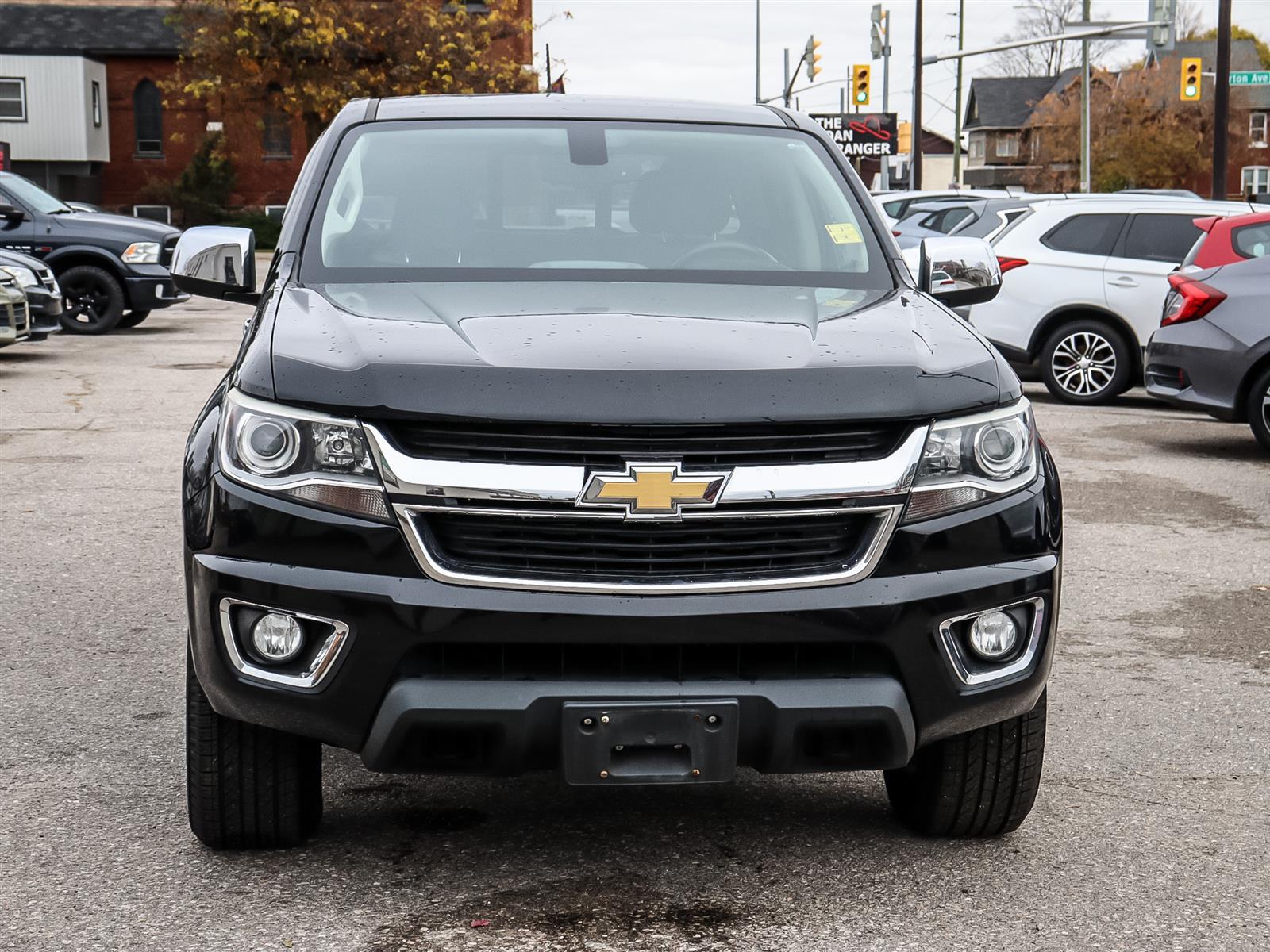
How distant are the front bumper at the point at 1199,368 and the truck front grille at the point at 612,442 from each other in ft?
27.5

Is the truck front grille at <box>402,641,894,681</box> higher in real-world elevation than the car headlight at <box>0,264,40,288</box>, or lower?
lower

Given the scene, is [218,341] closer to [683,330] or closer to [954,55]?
[683,330]

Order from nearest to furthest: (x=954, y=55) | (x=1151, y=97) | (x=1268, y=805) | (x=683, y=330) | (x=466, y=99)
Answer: (x=683, y=330) < (x=1268, y=805) < (x=466, y=99) < (x=954, y=55) < (x=1151, y=97)

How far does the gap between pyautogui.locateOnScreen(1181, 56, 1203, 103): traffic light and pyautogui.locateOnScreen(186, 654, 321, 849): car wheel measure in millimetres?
36445

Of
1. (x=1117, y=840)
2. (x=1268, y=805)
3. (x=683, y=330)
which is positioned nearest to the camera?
(x=683, y=330)

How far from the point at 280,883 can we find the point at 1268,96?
335 feet

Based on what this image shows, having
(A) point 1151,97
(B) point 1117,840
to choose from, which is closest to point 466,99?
(B) point 1117,840

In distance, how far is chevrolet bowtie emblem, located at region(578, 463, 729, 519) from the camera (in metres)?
3.32

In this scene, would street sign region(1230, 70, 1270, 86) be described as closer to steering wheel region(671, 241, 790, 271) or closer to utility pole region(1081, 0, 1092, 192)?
utility pole region(1081, 0, 1092, 192)

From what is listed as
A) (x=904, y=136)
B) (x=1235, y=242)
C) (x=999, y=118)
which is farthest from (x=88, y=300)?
(x=999, y=118)

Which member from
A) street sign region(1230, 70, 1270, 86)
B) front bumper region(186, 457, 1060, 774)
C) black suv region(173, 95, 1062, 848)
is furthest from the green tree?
front bumper region(186, 457, 1060, 774)

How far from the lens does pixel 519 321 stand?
3.75 m

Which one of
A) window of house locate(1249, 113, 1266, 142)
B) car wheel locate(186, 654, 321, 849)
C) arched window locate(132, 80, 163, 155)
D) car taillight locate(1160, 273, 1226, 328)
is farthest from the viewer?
window of house locate(1249, 113, 1266, 142)

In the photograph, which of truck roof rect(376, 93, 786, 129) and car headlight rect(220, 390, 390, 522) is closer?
car headlight rect(220, 390, 390, 522)
